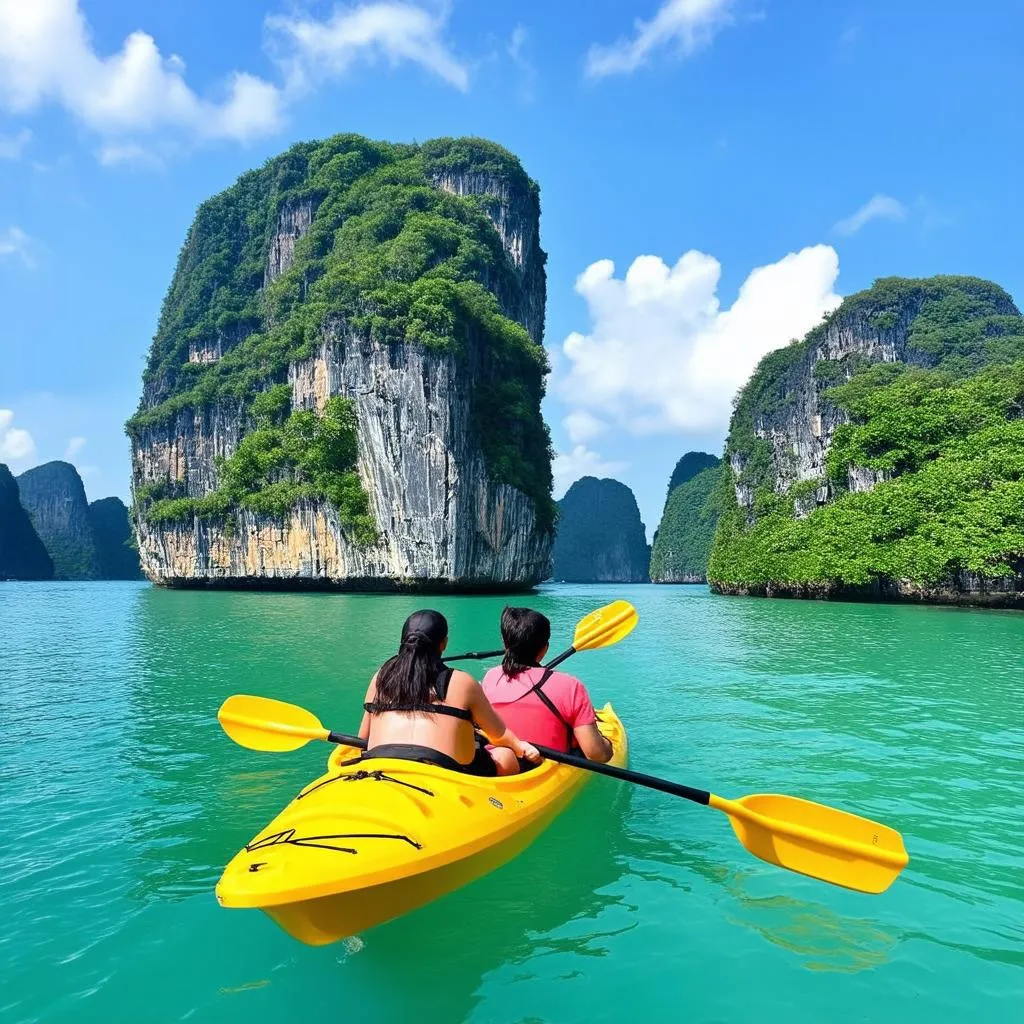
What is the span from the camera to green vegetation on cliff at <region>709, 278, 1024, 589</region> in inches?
963

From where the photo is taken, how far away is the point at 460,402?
121 feet

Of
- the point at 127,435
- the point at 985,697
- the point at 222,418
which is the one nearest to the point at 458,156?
the point at 222,418

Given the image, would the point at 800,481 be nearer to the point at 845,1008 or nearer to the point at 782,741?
the point at 782,741

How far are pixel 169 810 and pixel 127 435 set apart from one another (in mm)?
57315

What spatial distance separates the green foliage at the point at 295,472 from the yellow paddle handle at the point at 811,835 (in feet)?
112

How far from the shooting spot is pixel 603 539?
145 meters

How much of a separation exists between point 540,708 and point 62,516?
141 meters

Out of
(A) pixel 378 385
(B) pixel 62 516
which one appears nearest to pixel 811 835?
(A) pixel 378 385

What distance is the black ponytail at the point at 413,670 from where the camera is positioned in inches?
129

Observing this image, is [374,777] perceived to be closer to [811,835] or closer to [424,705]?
[424,705]

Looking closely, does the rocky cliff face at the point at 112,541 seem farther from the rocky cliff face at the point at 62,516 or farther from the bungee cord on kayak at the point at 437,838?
the bungee cord on kayak at the point at 437,838

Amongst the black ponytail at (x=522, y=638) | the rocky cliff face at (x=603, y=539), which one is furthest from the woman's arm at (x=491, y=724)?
the rocky cliff face at (x=603, y=539)

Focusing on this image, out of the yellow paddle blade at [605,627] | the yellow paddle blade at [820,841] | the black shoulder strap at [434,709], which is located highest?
the yellow paddle blade at [605,627]

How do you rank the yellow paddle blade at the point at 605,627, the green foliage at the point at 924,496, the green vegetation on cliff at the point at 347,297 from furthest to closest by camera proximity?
the green vegetation on cliff at the point at 347,297
the green foliage at the point at 924,496
the yellow paddle blade at the point at 605,627
